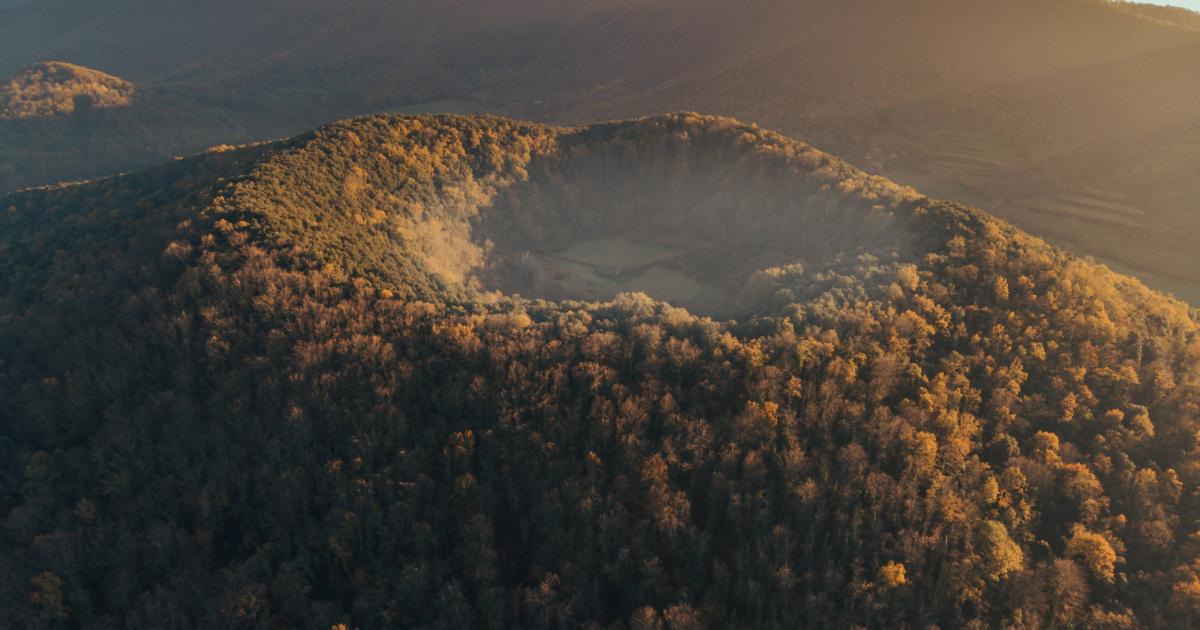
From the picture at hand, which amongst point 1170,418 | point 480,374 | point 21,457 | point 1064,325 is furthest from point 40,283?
point 1170,418

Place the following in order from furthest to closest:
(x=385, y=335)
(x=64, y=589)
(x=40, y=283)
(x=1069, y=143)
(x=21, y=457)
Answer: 1. (x=1069, y=143)
2. (x=40, y=283)
3. (x=385, y=335)
4. (x=21, y=457)
5. (x=64, y=589)

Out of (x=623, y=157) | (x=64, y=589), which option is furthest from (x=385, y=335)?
(x=623, y=157)

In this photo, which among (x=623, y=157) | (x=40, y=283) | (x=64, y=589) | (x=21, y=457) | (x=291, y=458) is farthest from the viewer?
(x=623, y=157)

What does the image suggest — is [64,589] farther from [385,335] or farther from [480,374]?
[480,374]

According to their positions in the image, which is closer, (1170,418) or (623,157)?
(1170,418)

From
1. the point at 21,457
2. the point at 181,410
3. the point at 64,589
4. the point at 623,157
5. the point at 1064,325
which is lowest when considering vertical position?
the point at 64,589

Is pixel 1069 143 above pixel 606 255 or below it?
above
